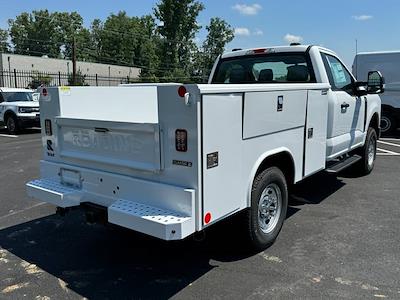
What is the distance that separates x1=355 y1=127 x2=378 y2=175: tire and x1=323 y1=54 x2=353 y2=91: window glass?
1362 millimetres

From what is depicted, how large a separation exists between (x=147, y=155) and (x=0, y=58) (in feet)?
166

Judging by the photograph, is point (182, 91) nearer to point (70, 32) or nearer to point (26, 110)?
point (26, 110)

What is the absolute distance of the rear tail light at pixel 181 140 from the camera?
3371 millimetres

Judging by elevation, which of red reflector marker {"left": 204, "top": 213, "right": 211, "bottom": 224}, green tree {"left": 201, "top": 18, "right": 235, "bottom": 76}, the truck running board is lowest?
the truck running board

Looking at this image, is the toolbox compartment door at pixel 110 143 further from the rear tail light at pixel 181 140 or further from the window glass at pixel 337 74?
the window glass at pixel 337 74

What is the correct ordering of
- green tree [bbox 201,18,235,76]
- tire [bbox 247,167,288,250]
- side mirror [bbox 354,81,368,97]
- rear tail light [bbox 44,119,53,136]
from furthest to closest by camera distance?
green tree [bbox 201,18,235,76] → side mirror [bbox 354,81,368,97] → rear tail light [bbox 44,119,53,136] → tire [bbox 247,167,288,250]

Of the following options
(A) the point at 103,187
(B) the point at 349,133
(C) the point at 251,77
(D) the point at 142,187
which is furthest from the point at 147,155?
(B) the point at 349,133

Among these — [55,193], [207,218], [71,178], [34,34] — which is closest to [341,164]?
[207,218]

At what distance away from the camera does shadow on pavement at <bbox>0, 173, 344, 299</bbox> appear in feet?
12.5

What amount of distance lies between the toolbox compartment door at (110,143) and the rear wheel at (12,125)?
13.0 meters

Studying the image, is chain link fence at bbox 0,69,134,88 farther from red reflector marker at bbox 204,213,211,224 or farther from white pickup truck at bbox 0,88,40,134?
red reflector marker at bbox 204,213,211,224

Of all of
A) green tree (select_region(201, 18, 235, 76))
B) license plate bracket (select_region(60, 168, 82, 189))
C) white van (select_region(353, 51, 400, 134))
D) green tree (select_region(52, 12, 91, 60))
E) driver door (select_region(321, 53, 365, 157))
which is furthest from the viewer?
green tree (select_region(52, 12, 91, 60))

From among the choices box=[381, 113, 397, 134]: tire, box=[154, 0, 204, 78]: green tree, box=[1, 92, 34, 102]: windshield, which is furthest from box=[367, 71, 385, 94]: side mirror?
box=[154, 0, 204, 78]: green tree

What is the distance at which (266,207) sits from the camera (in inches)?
176
